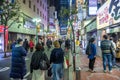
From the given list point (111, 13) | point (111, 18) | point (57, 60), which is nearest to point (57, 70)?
point (57, 60)

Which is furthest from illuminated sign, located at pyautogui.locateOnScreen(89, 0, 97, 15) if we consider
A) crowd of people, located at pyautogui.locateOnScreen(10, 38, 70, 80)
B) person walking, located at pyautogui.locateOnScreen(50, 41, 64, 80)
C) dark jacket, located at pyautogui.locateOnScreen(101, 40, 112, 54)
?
person walking, located at pyautogui.locateOnScreen(50, 41, 64, 80)

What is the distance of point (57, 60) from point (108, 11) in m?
13.3

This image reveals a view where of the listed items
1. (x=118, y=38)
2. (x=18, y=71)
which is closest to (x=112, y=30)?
(x=118, y=38)

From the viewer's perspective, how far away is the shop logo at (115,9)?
60.1ft

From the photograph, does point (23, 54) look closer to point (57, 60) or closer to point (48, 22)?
point (57, 60)

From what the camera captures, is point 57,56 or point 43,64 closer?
point 43,64

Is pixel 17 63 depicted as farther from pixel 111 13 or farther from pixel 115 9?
pixel 111 13

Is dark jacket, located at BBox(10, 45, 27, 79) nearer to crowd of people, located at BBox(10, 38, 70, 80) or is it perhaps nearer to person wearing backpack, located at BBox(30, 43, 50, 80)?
crowd of people, located at BBox(10, 38, 70, 80)

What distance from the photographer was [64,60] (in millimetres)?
9617

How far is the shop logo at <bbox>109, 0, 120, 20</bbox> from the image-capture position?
18.3 metres

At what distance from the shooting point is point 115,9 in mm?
19062

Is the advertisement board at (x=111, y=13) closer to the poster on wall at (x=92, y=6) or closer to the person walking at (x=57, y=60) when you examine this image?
the person walking at (x=57, y=60)

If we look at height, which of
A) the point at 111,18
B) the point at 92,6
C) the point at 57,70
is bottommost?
the point at 57,70

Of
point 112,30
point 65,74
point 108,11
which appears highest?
point 108,11
